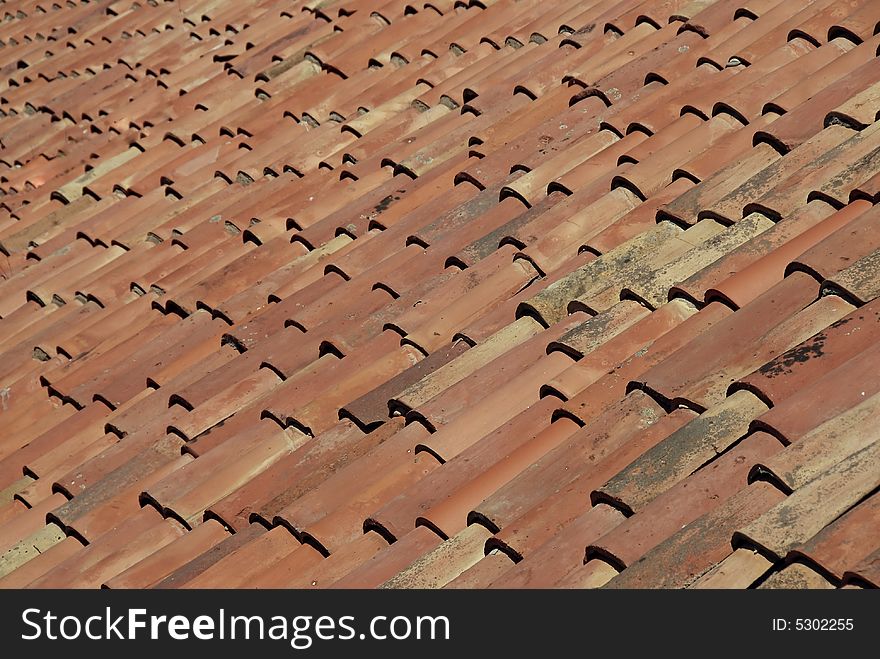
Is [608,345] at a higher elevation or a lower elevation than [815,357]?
lower

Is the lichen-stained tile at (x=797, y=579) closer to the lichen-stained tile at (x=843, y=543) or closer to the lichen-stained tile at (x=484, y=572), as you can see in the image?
the lichen-stained tile at (x=843, y=543)

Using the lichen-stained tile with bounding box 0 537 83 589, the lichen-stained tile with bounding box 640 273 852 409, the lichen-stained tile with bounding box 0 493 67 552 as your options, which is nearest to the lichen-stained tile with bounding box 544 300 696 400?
A: the lichen-stained tile with bounding box 640 273 852 409

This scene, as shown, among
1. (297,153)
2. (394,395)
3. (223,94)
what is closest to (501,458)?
(394,395)

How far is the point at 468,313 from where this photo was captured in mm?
3762

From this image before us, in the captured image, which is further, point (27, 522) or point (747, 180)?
point (27, 522)

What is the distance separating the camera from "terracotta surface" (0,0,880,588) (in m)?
2.75

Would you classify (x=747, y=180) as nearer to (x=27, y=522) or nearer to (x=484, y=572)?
(x=484, y=572)

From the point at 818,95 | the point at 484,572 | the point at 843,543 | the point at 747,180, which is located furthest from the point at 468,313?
the point at 843,543

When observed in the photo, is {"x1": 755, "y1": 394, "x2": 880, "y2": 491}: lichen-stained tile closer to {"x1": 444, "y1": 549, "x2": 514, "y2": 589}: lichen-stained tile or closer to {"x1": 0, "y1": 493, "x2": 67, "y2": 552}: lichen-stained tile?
{"x1": 444, "y1": 549, "x2": 514, "y2": 589}: lichen-stained tile

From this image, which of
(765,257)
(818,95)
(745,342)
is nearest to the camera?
(745,342)

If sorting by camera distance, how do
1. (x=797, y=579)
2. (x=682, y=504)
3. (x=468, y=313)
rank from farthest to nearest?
(x=468, y=313), (x=682, y=504), (x=797, y=579)

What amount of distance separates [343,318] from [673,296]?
3.59 ft

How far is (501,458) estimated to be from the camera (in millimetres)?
3148
